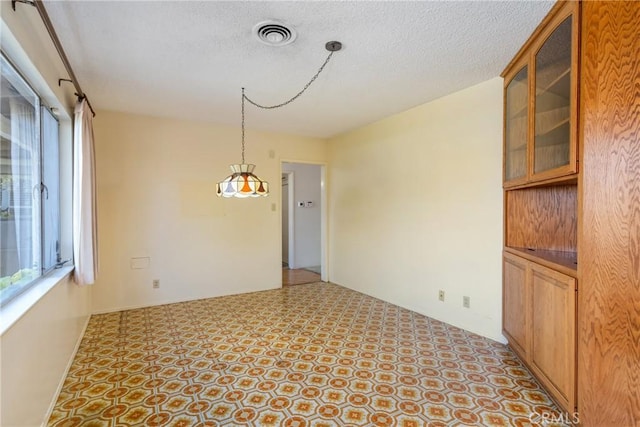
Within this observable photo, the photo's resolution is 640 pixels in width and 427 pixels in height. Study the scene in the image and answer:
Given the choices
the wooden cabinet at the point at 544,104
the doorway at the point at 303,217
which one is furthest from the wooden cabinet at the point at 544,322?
the doorway at the point at 303,217

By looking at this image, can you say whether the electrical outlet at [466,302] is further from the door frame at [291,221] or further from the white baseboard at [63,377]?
the door frame at [291,221]

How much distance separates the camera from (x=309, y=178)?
7039 millimetres

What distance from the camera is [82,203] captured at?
2.77 meters

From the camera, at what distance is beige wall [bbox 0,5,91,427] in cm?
150

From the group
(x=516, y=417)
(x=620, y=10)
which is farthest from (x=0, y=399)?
(x=620, y=10)

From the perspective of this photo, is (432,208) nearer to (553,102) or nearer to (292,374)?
(553,102)

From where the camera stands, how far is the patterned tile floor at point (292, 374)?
6.62 ft

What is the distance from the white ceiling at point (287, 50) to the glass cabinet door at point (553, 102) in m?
0.22

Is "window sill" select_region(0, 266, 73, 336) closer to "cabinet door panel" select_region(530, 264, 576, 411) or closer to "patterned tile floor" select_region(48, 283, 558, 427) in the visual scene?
"patterned tile floor" select_region(48, 283, 558, 427)

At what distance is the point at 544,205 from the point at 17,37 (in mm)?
3670

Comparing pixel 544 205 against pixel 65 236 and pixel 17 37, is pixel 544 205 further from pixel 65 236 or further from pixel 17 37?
pixel 65 236

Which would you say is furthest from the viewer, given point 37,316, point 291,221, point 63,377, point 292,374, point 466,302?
point 291,221

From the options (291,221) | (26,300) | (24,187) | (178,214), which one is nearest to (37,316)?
(26,300)

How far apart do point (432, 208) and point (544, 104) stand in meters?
1.65
